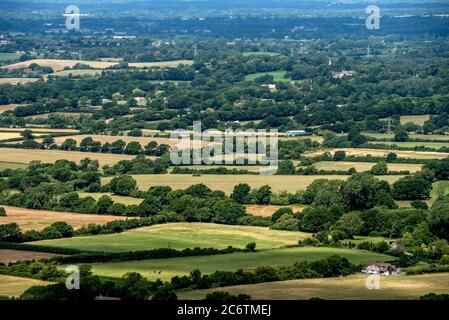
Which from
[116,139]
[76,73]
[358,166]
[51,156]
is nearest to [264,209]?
[358,166]

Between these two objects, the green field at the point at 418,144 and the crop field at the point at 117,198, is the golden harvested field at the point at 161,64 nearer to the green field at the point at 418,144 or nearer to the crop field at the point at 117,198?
the green field at the point at 418,144

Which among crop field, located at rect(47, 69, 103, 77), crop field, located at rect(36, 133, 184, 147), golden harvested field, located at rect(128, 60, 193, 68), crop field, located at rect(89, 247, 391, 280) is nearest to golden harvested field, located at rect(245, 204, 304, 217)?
crop field, located at rect(89, 247, 391, 280)

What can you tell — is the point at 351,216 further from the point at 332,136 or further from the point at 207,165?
the point at 332,136

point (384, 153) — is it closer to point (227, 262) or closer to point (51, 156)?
point (51, 156)

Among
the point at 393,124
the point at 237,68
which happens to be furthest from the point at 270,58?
the point at 393,124

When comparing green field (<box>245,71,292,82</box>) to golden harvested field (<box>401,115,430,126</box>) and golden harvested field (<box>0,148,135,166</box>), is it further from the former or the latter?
golden harvested field (<box>0,148,135,166</box>)
